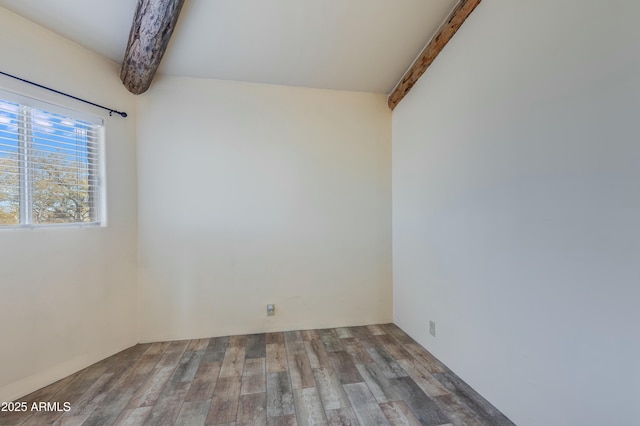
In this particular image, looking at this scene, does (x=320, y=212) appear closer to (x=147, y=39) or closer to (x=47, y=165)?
(x=147, y=39)

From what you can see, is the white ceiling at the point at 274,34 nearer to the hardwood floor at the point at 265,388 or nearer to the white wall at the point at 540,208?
the white wall at the point at 540,208

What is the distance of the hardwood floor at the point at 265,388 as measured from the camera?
5.17 ft

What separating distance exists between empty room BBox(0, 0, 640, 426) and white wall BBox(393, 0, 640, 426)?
11mm

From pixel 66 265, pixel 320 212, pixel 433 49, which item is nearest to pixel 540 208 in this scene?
pixel 433 49

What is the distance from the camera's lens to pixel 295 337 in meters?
2.62

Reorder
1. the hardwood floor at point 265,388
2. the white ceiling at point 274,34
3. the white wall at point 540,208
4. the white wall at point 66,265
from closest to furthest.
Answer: the white wall at point 540,208 < the hardwood floor at point 265,388 < the white wall at point 66,265 < the white ceiling at point 274,34

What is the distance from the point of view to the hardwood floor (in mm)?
1576

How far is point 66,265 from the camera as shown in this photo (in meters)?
1.99

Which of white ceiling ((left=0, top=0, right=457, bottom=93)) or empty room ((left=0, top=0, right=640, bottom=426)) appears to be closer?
empty room ((left=0, top=0, right=640, bottom=426))

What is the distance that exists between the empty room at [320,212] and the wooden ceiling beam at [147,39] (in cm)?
2

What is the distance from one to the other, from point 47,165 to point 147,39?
3.95 feet

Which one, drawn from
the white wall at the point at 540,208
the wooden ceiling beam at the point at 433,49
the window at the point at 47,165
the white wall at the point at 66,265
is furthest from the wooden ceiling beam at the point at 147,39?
the white wall at the point at 540,208

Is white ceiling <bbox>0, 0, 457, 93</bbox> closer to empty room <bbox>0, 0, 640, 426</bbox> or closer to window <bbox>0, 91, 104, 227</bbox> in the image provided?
empty room <bbox>0, 0, 640, 426</bbox>

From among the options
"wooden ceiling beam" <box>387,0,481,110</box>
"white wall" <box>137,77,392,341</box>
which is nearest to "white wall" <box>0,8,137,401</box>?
"white wall" <box>137,77,392,341</box>
